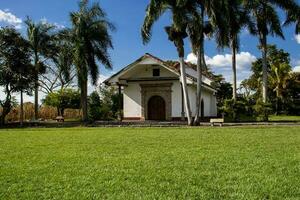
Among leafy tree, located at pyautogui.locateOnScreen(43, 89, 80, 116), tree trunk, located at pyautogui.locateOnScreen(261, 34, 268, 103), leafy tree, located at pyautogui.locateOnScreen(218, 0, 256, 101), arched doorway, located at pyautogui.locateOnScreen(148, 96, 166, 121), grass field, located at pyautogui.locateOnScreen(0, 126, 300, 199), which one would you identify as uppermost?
leafy tree, located at pyautogui.locateOnScreen(218, 0, 256, 101)

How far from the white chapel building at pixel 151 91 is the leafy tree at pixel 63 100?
35.4 ft

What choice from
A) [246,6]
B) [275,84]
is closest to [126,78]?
[246,6]

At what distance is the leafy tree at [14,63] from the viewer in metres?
34.3

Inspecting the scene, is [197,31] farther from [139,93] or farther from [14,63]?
[14,63]

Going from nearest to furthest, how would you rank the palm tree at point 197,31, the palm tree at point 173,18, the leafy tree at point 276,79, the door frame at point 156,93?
the palm tree at point 173,18
the palm tree at point 197,31
the door frame at point 156,93
the leafy tree at point 276,79

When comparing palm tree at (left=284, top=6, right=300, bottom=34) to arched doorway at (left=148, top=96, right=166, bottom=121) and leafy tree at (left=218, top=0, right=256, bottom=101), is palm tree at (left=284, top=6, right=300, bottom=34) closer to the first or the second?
leafy tree at (left=218, top=0, right=256, bottom=101)

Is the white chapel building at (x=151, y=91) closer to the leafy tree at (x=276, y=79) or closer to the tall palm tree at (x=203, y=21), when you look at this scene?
the tall palm tree at (x=203, y=21)

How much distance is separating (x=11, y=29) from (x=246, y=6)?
60.5 ft

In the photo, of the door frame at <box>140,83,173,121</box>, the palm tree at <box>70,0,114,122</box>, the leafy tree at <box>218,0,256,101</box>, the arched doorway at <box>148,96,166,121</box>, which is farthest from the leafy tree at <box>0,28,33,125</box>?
the leafy tree at <box>218,0,256,101</box>

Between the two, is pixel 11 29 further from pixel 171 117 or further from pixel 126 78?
pixel 171 117

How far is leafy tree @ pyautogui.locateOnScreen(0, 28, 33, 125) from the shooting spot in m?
34.3

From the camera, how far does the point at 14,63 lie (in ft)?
113

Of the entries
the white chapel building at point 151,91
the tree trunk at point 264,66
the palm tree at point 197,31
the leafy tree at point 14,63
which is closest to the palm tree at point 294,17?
the tree trunk at point 264,66

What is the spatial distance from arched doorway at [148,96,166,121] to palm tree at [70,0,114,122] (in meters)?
4.64
